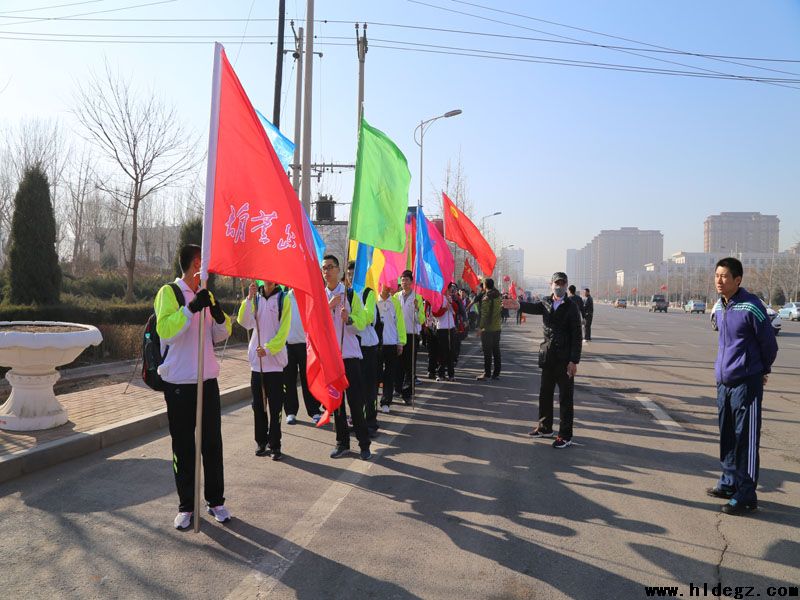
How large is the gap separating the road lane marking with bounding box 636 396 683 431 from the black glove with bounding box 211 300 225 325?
19.6 feet

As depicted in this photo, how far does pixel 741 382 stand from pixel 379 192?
4.03 m

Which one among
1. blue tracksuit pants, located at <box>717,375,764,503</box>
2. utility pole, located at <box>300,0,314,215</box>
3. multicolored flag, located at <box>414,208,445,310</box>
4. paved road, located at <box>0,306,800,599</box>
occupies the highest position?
utility pole, located at <box>300,0,314,215</box>

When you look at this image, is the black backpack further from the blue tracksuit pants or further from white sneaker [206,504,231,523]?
the blue tracksuit pants

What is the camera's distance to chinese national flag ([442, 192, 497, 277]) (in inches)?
439

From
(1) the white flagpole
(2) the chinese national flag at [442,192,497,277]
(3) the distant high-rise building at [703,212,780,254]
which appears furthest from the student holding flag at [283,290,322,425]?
(3) the distant high-rise building at [703,212,780,254]

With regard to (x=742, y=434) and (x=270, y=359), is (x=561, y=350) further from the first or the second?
(x=270, y=359)

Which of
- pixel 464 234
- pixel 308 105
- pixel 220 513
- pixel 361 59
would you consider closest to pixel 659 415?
pixel 464 234

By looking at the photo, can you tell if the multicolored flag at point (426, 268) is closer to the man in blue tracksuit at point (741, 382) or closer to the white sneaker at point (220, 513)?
the man in blue tracksuit at point (741, 382)

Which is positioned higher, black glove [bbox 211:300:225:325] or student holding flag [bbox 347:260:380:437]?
black glove [bbox 211:300:225:325]

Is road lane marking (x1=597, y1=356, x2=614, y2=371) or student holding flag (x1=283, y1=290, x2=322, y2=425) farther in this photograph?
road lane marking (x1=597, y1=356, x2=614, y2=371)

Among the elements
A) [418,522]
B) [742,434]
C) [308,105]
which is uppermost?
[308,105]

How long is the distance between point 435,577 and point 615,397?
7441 mm

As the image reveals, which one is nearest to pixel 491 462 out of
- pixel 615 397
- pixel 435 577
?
pixel 435 577

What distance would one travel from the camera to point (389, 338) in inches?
349
